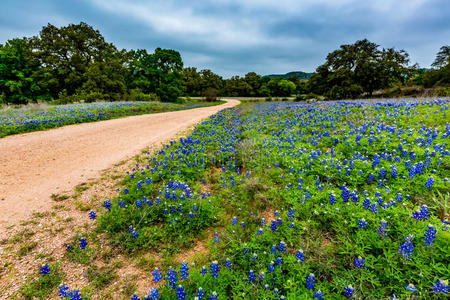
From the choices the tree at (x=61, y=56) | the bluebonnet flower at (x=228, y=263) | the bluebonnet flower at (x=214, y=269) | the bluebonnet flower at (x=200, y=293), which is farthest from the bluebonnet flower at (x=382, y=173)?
the tree at (x=61, y=56)

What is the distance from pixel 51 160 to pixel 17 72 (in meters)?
49.7

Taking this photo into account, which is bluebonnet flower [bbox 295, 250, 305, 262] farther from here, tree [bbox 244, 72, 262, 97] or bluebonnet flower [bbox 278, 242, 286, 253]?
tree [bbox 244, 72, 262, 97]

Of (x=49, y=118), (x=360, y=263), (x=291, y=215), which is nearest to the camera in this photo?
(x=360, y=263)

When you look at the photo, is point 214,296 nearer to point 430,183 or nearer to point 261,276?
point 261,276

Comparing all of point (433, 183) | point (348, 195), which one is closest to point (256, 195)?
point (348, 195)

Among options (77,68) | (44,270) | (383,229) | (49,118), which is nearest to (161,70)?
(77,68)

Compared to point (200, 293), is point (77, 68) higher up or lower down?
higher up

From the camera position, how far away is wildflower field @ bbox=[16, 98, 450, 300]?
2059 mm

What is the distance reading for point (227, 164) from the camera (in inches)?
222

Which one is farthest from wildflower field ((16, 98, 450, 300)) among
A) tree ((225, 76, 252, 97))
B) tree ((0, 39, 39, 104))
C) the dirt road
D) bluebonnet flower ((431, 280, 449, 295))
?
tree ((225, 76, 252, 97))

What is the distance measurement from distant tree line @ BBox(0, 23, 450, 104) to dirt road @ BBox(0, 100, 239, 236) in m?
25.1

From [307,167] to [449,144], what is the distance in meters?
3.36

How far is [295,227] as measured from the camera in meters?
2.94

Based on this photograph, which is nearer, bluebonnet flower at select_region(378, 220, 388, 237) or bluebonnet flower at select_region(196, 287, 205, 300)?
bluebonnet flower at select_region(196, 287, 205, 300)
